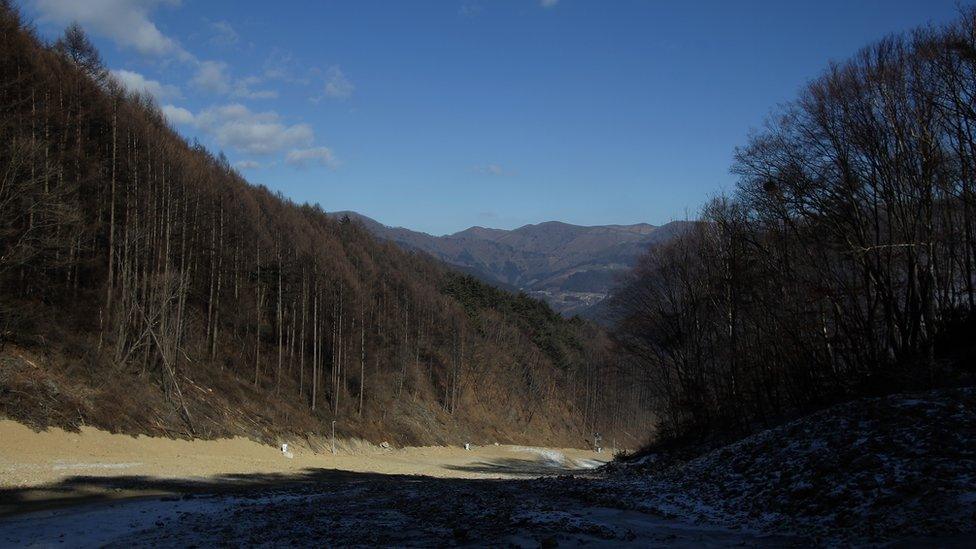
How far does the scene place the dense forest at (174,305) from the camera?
1118 inches

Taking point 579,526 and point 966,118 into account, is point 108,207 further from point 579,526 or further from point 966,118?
point 966,118

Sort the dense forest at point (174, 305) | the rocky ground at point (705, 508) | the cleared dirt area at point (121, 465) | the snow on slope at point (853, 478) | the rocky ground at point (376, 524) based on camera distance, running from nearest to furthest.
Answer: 1. the snow on slope at point (853, 478)
2. the rocky ground at point (705, 508)
3. the rocky ground at point (376, 524)
4. the cleared dirt area at point (121, 465)
5. the dense forest at point (174, 305)

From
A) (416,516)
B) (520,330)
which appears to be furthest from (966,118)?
(520,330)

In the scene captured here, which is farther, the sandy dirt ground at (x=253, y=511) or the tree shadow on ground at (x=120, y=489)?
the tree shadow on ground at (x=120, y=489)

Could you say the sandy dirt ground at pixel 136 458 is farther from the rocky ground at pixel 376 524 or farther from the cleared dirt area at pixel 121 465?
the rocky ground at pixel 376 524

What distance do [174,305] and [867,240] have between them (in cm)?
3877

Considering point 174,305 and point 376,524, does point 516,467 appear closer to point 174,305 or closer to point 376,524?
point 174,305

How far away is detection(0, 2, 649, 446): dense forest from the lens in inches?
1118

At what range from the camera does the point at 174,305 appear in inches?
1646

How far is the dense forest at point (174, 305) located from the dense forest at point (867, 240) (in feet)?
62.5

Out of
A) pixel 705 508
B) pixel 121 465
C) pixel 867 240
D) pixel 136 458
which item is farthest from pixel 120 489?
pixel 867 240

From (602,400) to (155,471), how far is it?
89422 mm

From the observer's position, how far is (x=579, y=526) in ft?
32.7

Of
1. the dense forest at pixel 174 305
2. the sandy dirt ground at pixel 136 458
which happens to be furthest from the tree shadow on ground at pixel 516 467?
the dense forest at pixel 174 305
